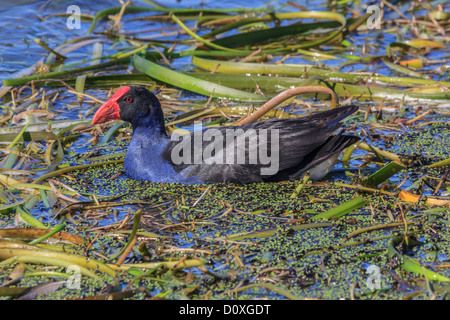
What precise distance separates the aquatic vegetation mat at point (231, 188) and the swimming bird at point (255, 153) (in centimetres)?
10

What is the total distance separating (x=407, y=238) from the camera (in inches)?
140

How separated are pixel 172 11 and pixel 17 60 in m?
1.92

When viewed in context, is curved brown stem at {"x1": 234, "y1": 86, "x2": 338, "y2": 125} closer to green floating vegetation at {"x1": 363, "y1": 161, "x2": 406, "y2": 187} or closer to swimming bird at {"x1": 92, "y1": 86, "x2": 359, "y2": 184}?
swimming bird at {"x1": 92, "y1": 86, "x2": 359, "y2": 184}

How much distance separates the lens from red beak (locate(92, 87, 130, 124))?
15.7 ft

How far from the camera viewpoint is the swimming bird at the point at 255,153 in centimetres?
448

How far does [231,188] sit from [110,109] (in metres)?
1.13

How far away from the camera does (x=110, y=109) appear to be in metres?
4.80

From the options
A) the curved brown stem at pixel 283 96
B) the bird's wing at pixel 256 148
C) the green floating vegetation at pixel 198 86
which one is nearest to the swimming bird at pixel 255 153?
the bird's wing at pixel 256 148

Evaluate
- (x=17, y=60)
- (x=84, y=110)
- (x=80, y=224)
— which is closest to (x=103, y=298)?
(x=80, y=224)

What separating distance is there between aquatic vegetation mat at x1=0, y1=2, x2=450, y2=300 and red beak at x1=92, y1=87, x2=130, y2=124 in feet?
1.26

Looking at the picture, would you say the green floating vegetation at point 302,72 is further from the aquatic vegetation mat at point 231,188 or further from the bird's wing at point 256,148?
the bird's wing at point 256,148


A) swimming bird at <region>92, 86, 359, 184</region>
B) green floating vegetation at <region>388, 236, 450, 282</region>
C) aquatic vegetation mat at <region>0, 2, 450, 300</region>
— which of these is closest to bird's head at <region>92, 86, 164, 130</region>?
swimming bird at <region>92, 86, 359, 184</region>

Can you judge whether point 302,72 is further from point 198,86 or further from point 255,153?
point 255,153

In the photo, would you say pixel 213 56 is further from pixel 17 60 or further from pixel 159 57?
pixel 17 60
